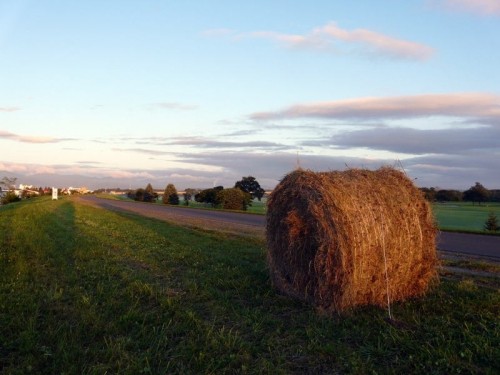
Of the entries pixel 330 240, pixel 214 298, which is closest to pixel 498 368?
pixel 330 240

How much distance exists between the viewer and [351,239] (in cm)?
723

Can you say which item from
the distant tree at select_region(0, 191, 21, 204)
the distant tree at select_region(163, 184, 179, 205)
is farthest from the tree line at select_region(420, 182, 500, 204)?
the distant tree at select_region(0, 191, 21, 204)

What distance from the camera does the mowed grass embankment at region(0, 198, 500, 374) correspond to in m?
5.21

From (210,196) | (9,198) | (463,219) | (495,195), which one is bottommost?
(9,198)

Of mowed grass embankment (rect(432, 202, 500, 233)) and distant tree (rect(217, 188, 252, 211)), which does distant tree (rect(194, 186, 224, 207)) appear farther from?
mowed grass embankment (rect(432, 202, 500, 233))

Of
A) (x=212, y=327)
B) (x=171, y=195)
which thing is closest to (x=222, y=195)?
(x=171, y=195)

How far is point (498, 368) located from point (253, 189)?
182 ft

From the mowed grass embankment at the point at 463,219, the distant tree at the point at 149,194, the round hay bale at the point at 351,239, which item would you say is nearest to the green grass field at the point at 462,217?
the mowed grass embankment at the point at 463,219

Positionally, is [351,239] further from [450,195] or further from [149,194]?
[149,194]

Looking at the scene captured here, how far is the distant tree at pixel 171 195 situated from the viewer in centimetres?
6717

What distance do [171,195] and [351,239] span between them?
203 feet

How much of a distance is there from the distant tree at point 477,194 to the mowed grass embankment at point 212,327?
157 ft

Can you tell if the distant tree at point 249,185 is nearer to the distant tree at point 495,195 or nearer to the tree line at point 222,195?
the tree line at point 222,195

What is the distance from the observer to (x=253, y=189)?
60531mm
